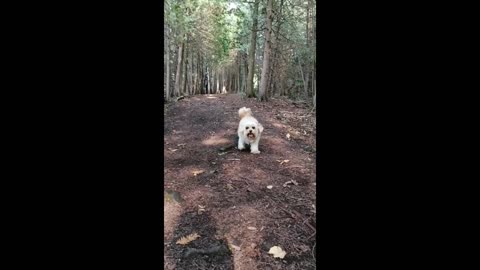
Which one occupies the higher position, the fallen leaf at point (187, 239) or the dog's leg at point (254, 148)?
the dog's leg at point (254, 148)

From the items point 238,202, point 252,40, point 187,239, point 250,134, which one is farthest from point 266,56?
point 187,239

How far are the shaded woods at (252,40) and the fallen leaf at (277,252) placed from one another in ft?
23.7

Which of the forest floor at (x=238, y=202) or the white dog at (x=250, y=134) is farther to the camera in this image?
the white dog at (x=250, y=134)

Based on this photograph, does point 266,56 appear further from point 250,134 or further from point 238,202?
point 238,202

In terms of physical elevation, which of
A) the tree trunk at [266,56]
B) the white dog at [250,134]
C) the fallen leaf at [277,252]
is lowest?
the fallen leaf at [277,252]

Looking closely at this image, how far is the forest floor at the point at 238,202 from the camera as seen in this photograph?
318 centimetres

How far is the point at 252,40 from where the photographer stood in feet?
51.4

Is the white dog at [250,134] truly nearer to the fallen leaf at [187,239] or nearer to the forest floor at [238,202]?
the forest floor at [238,202]

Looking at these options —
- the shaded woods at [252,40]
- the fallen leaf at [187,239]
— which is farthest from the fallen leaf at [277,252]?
the shaded woods at [252,40]

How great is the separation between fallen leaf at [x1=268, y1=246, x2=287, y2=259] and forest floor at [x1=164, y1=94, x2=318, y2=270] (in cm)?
4
